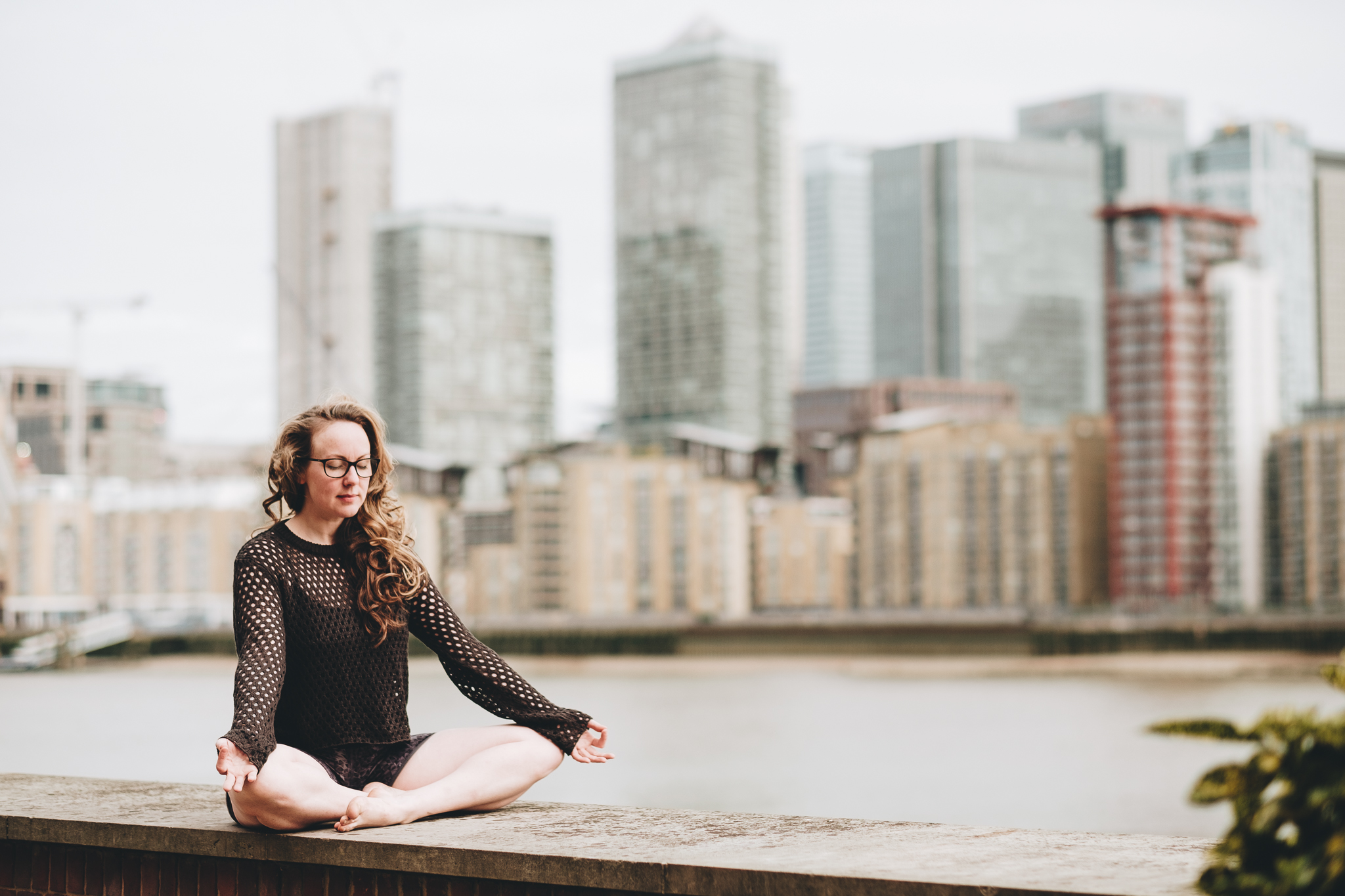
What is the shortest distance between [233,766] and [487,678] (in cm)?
93

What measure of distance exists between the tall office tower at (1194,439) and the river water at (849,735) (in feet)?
83.9

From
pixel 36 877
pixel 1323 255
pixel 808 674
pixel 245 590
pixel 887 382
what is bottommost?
pixel 808 674

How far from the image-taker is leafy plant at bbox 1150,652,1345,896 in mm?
2889

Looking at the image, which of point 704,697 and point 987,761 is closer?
point 987,761

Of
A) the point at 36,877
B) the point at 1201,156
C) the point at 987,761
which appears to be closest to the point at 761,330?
the point at 1201,156

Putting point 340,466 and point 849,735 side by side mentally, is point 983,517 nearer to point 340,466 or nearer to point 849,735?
point 849,735

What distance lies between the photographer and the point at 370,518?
4.96 m

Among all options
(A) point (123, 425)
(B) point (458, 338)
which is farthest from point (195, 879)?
(B) point (458, 338)

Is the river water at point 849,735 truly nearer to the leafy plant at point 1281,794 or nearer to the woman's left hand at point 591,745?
the woman's left hand at point 591,745

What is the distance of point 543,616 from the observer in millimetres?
133250

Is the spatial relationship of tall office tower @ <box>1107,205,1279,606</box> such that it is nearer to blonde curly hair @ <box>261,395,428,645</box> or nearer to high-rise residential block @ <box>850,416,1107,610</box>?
high-rise residential block @ <box>850,416,1107,610</box>

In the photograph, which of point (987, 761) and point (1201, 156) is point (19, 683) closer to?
point (987, 761)

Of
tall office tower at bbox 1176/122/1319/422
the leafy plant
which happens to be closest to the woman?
the leafy plant

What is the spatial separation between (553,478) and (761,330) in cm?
6021
